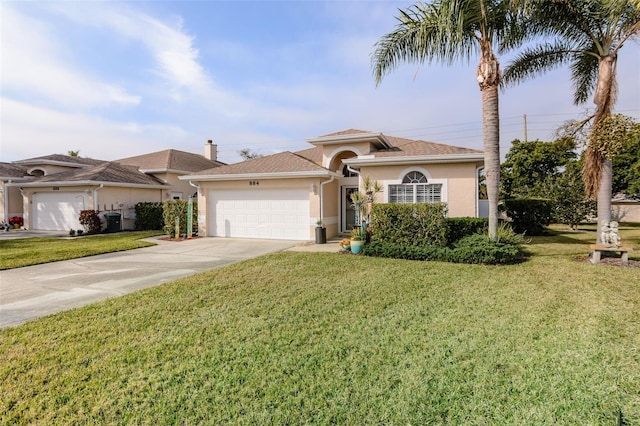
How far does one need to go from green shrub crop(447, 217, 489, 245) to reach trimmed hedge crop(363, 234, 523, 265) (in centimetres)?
122

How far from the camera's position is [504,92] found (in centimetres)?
1280

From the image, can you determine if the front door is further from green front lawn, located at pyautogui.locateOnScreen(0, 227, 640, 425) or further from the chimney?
the chimney

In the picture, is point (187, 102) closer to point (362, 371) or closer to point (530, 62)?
point (530, 62)

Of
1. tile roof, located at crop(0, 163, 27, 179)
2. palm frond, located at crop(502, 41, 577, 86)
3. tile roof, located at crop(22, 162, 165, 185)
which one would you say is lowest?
tile roof, located at crop(22, 162, 165, 185)

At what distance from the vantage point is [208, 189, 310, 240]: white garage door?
15.2m

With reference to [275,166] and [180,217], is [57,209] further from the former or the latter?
[275,166]

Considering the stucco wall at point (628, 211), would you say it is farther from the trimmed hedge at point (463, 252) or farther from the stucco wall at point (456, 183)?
the trimmed hedge at point (463, 252)

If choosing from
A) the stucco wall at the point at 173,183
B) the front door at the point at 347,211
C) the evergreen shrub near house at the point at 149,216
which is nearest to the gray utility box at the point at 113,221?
the evergreen shrub near house at the point at 149,216

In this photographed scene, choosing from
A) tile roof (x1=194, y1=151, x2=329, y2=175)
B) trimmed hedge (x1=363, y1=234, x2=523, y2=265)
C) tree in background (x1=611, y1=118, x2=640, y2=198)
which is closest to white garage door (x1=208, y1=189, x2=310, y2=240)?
tile roof (x1=194, y1=151, x2=329, y2=175)

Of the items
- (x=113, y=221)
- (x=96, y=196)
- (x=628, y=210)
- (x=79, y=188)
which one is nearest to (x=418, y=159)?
(x=113, y=221)

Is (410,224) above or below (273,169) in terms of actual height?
below

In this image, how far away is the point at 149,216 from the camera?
20359 mm

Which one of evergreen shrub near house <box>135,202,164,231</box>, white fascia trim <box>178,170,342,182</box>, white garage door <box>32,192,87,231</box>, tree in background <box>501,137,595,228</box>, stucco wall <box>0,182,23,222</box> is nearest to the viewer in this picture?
white fascia trim <box>178,170,342,182</box>

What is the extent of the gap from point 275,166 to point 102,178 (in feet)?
37.4
